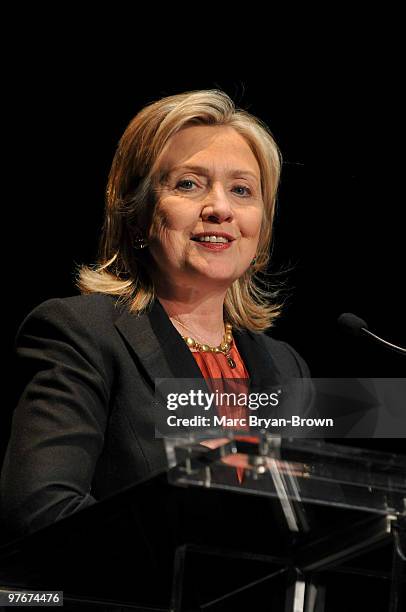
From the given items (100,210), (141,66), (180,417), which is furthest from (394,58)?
(180,417)

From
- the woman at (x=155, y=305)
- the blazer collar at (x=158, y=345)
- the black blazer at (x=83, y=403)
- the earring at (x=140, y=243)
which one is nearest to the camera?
the black blazer at (x=83, y=403)

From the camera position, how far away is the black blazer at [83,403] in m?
1.84

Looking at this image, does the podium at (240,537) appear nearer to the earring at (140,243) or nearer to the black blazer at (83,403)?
the black blazer at (83,403)

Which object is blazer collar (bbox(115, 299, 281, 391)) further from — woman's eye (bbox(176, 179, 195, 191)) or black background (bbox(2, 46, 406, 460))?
black background (bbox(2, 46, 406, 460))

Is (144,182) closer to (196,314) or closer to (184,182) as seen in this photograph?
(184,182)

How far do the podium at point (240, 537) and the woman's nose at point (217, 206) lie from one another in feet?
4.14

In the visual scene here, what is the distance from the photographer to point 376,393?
9.47 feet

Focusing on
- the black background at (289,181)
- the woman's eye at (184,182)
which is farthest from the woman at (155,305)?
the black background at (289,181)

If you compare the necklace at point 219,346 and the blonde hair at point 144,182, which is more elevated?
the blonde hair at point 144,182

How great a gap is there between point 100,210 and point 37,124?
0.33 metres

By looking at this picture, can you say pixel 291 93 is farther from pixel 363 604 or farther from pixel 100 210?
pixel 363 604

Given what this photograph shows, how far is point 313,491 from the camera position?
4.10ft

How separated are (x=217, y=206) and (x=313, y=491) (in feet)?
4.46

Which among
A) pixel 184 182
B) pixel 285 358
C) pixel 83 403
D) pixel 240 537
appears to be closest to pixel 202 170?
pixel 184 182
